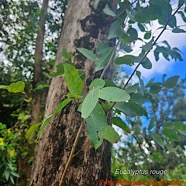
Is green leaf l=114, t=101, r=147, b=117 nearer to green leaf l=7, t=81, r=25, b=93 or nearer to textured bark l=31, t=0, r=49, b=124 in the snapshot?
green leaf l=7, t=81, r=25, b=93

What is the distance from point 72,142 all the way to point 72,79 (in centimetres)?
26

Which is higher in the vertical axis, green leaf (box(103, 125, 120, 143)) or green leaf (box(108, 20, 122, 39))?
green leaf (box(108, 20, 122, 39))

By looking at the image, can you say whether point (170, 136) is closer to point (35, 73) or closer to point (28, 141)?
point (28, 141)

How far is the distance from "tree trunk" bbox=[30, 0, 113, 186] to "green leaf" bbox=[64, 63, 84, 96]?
0.53 ft

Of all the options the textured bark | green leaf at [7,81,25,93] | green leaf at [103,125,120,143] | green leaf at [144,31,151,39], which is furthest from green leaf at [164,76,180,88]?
the textured bark

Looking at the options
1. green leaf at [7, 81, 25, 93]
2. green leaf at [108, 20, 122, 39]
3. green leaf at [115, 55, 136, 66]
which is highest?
green leaf at [108, 20, 122, 39]

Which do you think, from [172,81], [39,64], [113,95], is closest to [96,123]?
[113,95]

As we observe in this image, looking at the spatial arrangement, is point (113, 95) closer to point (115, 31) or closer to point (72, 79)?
point (72, 79)

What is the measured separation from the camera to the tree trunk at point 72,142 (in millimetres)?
479

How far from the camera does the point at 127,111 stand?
15.7 inches

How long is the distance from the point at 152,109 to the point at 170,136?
0.38 metres

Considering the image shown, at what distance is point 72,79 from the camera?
0.92ft

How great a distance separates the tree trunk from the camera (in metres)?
0.48

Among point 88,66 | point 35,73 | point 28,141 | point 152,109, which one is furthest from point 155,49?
point 35,73
